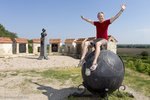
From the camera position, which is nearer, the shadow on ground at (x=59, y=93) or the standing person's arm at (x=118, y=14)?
the standing person's arm at (x=118, y=14)

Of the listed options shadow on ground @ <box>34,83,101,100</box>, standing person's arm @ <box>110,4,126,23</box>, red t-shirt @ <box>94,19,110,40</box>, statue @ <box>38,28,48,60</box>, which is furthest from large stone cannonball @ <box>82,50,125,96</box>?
statue @ <box>38,28,48,60</box>

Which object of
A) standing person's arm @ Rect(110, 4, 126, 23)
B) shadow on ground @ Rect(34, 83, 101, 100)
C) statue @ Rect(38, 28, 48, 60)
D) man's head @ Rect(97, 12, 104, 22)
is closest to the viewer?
standing person's arm @ Rect(110, 4, 126, 23)

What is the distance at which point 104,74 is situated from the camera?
5.62 meters

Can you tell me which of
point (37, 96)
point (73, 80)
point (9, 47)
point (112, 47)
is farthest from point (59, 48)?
point (37, 96)

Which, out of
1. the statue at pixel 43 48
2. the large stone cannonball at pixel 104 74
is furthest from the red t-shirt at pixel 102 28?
the statue at pixel 43 48

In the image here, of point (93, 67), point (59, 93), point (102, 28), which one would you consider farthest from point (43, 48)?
point (93, 67)

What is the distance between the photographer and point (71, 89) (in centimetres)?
805

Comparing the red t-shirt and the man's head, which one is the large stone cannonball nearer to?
the red t-shirt

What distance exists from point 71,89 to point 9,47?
50.2 feet

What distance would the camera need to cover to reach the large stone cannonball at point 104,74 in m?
5.64

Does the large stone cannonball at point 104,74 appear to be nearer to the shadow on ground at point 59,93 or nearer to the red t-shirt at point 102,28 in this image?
the red t-shirt at point 102,28

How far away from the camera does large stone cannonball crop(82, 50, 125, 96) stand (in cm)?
564

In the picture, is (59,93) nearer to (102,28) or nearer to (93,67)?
(93,67)

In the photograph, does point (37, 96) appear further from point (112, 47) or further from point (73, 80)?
point (112, 47)
